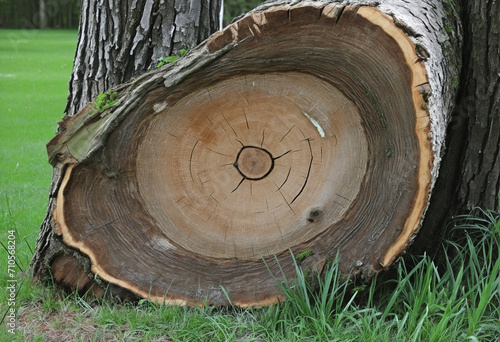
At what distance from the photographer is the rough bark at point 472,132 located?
2824 millimetres

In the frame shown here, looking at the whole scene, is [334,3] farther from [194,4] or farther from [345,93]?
[194,4]

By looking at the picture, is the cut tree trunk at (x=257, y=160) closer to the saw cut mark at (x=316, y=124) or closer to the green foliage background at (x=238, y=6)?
the saw cut mark at (x=316, y=124)

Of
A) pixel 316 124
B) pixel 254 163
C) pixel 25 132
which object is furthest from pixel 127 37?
pixel 25 132

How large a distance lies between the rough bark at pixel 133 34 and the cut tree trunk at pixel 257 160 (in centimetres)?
39

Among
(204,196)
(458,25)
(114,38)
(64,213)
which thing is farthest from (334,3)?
(64,213)

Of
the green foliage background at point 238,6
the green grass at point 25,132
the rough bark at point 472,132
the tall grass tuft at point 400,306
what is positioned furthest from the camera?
the green foliage background at point 238,6

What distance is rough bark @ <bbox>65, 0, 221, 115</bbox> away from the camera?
2.98 meters

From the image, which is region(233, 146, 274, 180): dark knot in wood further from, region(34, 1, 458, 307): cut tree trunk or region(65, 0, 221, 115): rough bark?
region(65, 0, 221, 115): rough bark

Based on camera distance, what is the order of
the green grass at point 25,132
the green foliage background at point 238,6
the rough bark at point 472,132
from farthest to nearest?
the green foliage background at point 238,6
the green grass at point 25,132
the rough bark at point 472,132

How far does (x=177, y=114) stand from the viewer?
2.63 m

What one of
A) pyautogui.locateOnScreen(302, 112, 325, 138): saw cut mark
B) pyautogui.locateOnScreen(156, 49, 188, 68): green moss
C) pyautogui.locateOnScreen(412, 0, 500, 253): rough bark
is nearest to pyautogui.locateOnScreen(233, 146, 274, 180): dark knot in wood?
pyautogui.locateOnScreen(302, 112, 325, 138): saw cut mark

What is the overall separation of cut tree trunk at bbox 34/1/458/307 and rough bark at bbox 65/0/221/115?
387 mm

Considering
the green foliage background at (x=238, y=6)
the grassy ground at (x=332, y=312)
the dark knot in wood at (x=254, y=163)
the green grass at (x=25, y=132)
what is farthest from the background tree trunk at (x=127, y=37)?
the green foliage background at (x=238, y=6)

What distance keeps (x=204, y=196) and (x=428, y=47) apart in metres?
1.22
